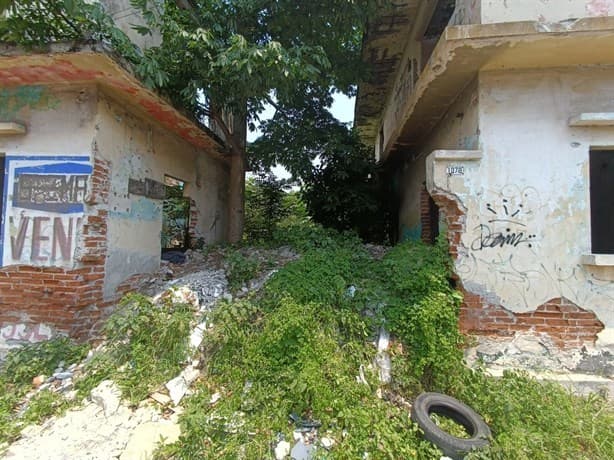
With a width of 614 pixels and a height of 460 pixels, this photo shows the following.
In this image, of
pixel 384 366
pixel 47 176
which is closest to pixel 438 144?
pixel 384 366

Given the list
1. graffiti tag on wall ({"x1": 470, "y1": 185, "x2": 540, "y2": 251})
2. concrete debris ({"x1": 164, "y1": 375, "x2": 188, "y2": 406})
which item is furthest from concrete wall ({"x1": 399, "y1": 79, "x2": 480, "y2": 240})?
concrete debris ({"x1": 164, "y1": 375, "x2": 188, "y2": 406})

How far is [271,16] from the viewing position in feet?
16.9

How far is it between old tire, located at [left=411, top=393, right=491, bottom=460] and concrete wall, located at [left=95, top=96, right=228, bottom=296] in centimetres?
395

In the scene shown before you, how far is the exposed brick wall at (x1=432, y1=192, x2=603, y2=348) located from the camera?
11.3 feet

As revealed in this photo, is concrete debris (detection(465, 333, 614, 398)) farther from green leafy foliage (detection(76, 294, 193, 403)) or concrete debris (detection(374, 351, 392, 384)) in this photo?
green leafy foliage (detection(76, 294, 193, 403))

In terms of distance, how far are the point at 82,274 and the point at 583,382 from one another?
560 cm

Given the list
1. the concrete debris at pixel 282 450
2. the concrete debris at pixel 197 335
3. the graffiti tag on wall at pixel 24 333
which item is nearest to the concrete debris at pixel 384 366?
the concrete debris at pixel 282 450

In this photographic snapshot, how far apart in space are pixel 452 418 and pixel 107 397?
10.2ft

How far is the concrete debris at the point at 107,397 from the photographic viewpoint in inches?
114

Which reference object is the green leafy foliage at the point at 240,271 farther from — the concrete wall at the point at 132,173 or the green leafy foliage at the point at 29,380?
the green leafy foliage at the point at 29,380

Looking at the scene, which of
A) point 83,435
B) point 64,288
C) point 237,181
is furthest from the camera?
point 237,181

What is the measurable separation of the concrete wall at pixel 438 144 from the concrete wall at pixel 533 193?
212mm

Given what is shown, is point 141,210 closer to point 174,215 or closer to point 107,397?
point 107,397

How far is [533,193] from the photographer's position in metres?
3.51
